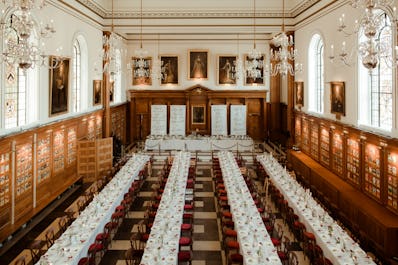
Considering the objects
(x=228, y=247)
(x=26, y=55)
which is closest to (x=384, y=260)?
(x=228, y=247)

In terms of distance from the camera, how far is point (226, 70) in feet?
78.8

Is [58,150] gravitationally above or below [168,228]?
above

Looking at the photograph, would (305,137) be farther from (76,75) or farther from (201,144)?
(76,75)

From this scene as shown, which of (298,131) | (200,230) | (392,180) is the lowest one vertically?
(200,230)

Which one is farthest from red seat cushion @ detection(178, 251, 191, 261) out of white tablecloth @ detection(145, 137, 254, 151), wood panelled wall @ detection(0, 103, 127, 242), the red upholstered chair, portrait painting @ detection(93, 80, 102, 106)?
white tablecloth @ detection(145, 137, 254, 151)

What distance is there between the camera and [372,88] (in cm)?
1142

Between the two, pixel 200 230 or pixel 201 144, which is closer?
pixel 200 230

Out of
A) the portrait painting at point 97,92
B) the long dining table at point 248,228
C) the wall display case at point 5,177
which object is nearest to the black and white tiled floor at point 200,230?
the long dining table at point 248,228

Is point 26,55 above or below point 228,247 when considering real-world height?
above

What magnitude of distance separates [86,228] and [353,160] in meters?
8.66

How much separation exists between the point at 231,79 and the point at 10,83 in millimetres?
15806

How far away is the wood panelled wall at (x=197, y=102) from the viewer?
23875mm

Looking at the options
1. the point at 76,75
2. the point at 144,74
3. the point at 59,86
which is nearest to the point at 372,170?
the point at 59,86

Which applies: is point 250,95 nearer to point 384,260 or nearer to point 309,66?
point 309,66
